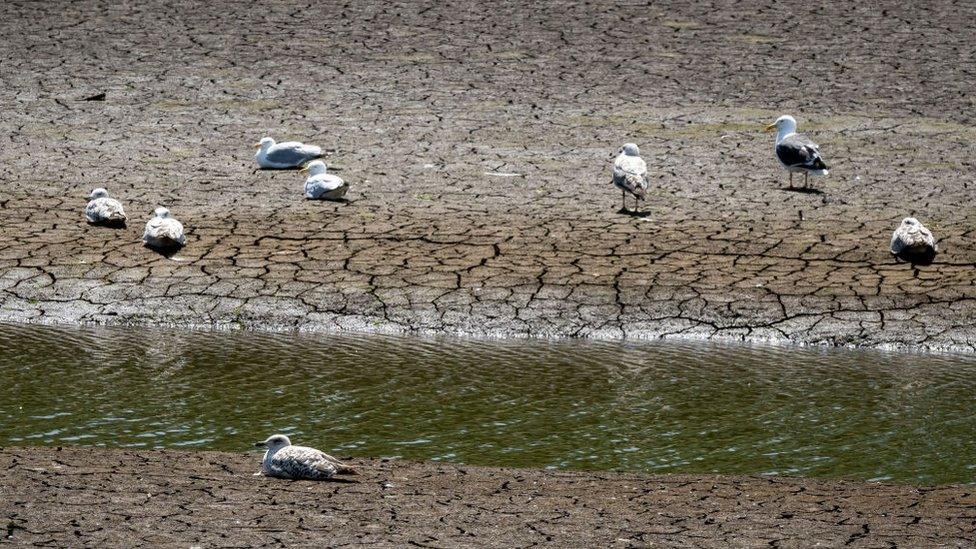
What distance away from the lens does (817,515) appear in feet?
22.2

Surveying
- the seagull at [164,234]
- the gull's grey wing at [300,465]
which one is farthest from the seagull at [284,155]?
the gull's grey wing at [300,465]

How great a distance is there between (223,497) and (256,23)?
591 inches

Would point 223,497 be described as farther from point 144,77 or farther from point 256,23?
point 256,23

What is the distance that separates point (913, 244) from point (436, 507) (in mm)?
6542

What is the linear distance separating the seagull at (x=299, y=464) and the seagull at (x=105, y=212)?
5.98 m

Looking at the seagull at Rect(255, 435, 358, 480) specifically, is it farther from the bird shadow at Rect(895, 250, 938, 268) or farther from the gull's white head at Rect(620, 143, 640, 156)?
the gull's white head at Rect(620, 143, 640, 156)

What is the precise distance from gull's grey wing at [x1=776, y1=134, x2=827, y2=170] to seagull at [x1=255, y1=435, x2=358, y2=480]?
314 inches

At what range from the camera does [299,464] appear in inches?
281

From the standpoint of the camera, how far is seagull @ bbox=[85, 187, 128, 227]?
1265cm

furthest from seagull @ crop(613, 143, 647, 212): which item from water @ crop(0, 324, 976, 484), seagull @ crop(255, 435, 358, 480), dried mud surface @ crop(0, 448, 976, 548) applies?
seagull @ crop(255, 435, 358, 480)

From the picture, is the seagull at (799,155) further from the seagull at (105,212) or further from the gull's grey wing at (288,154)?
the seagull at (105,212)

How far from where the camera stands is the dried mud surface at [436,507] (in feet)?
20.7

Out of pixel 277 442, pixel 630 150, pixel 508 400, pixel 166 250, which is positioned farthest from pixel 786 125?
pixel 277 442

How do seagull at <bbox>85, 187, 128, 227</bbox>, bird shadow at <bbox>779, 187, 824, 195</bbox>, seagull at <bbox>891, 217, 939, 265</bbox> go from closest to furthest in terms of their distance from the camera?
seagull at <bbox>891, 217, 939, 265</bbox> → seagull at <bbox>85, 187, 128, 227</bbox> → bird shadow at <bbox>779, 187, 824, 195</bbox>
